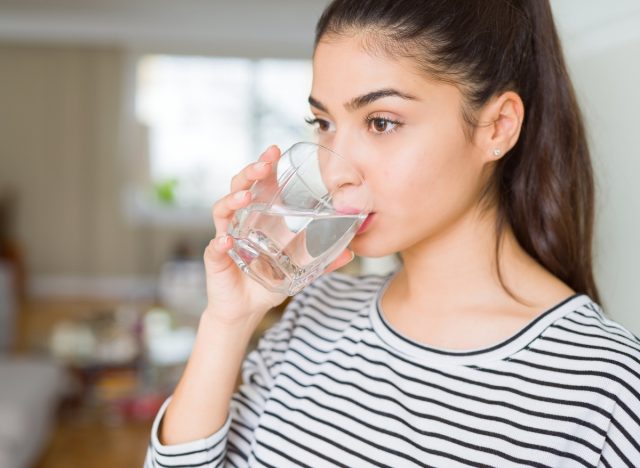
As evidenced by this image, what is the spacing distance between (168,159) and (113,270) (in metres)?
1.30

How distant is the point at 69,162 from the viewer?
7480 millimetres

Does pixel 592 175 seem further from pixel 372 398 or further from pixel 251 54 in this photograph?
pixel 251 54

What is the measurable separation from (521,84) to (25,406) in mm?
2511

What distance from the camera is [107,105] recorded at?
746cm

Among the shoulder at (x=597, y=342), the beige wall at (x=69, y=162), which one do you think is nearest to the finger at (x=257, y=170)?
the shoulder at (x=597, y=342)

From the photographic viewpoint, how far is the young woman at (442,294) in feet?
2.83

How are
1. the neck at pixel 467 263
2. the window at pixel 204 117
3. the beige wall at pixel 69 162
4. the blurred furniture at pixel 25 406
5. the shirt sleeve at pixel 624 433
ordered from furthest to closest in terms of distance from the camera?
the window at pixel 204 117 < the beige wall at pixel 69 162 < the blurred furniture at pixel 25 406 < the neck at pixel 467 263 < the shirt sleeve at pixel 624 433

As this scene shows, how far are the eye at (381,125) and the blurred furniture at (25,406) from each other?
7.40 ft

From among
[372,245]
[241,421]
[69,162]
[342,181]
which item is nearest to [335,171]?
[342,181]

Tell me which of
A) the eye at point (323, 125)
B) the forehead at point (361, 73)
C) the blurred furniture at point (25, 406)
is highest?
the forehead at point (361, 73)

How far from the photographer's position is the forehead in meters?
0.89

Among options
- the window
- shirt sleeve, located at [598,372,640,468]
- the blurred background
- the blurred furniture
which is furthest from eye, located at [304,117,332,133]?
the window

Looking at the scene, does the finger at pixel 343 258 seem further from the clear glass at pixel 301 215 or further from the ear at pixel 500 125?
the ear at pixel 500 125

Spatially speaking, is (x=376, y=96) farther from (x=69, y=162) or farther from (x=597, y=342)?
(x=69, y=162)
